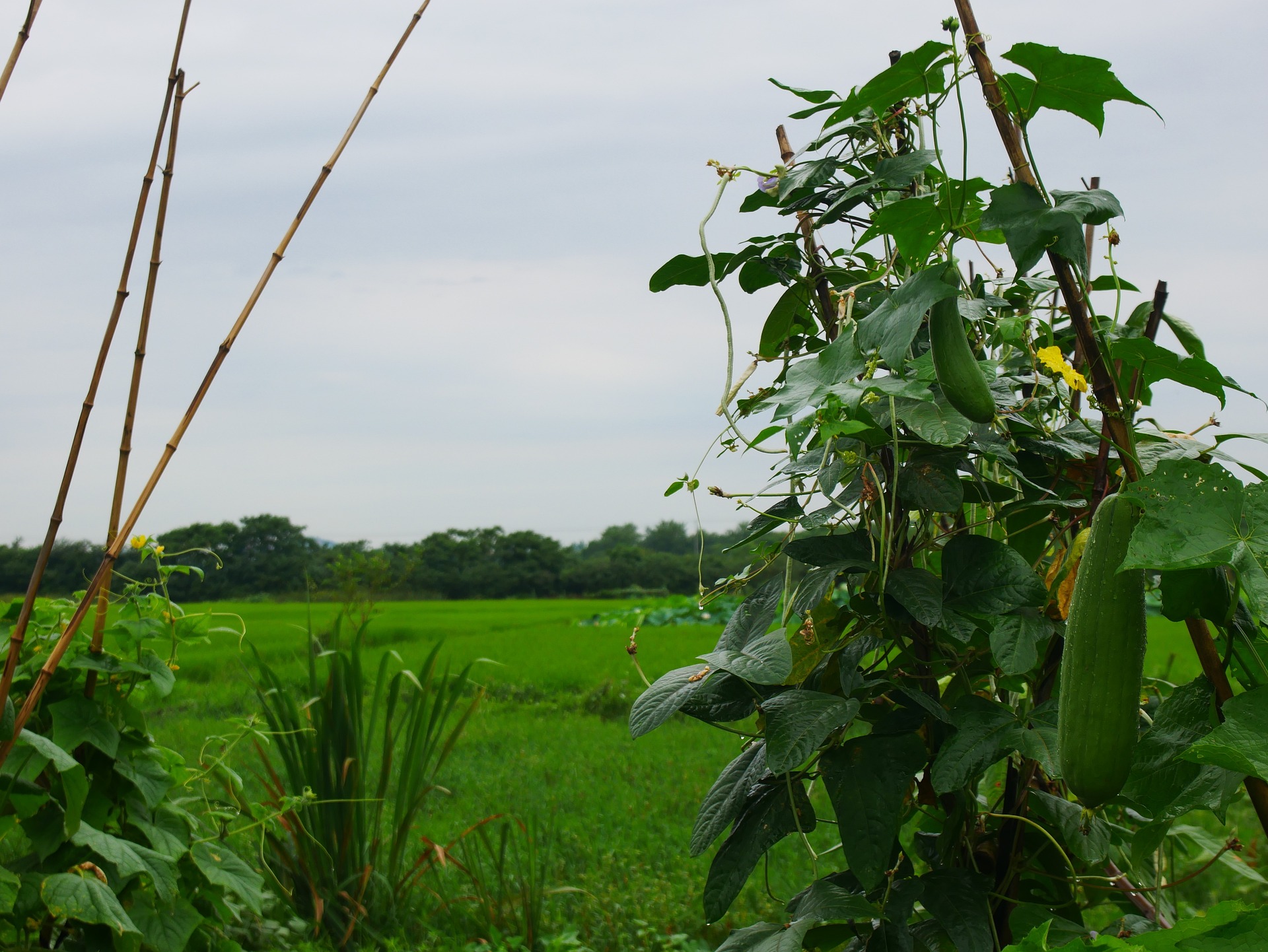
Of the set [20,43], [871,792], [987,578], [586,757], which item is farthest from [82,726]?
[586,757]

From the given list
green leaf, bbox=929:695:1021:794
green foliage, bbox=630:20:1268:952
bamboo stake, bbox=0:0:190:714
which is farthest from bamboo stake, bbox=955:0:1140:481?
bamboo stake, bbox=0:0:190:714

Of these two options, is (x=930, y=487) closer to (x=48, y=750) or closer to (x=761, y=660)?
(x=761, y=660)

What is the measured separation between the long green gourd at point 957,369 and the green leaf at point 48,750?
1186 millimetres

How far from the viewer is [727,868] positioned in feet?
2.67

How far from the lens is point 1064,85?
0.68 m

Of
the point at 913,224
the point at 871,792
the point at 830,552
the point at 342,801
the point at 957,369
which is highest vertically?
→ the point at 913,224

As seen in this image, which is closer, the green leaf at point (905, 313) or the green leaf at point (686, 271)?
the green leaf at point (905, 313)

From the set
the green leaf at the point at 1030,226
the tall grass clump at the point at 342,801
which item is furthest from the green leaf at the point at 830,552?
the tall grass clump at the point at 342,801

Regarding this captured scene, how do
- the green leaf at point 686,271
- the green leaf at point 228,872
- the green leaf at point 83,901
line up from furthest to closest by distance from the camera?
the green leaf at point 228,872
the green leaf at point 83,901
the green leaf at point 686,271

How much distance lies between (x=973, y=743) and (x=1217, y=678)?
0.21 m

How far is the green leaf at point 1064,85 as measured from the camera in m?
0.66

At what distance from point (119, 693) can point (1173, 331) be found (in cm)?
150

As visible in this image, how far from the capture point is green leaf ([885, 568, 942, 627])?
77 cm

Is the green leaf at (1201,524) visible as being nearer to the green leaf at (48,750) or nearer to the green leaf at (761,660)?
the green leaf at (761,660)
